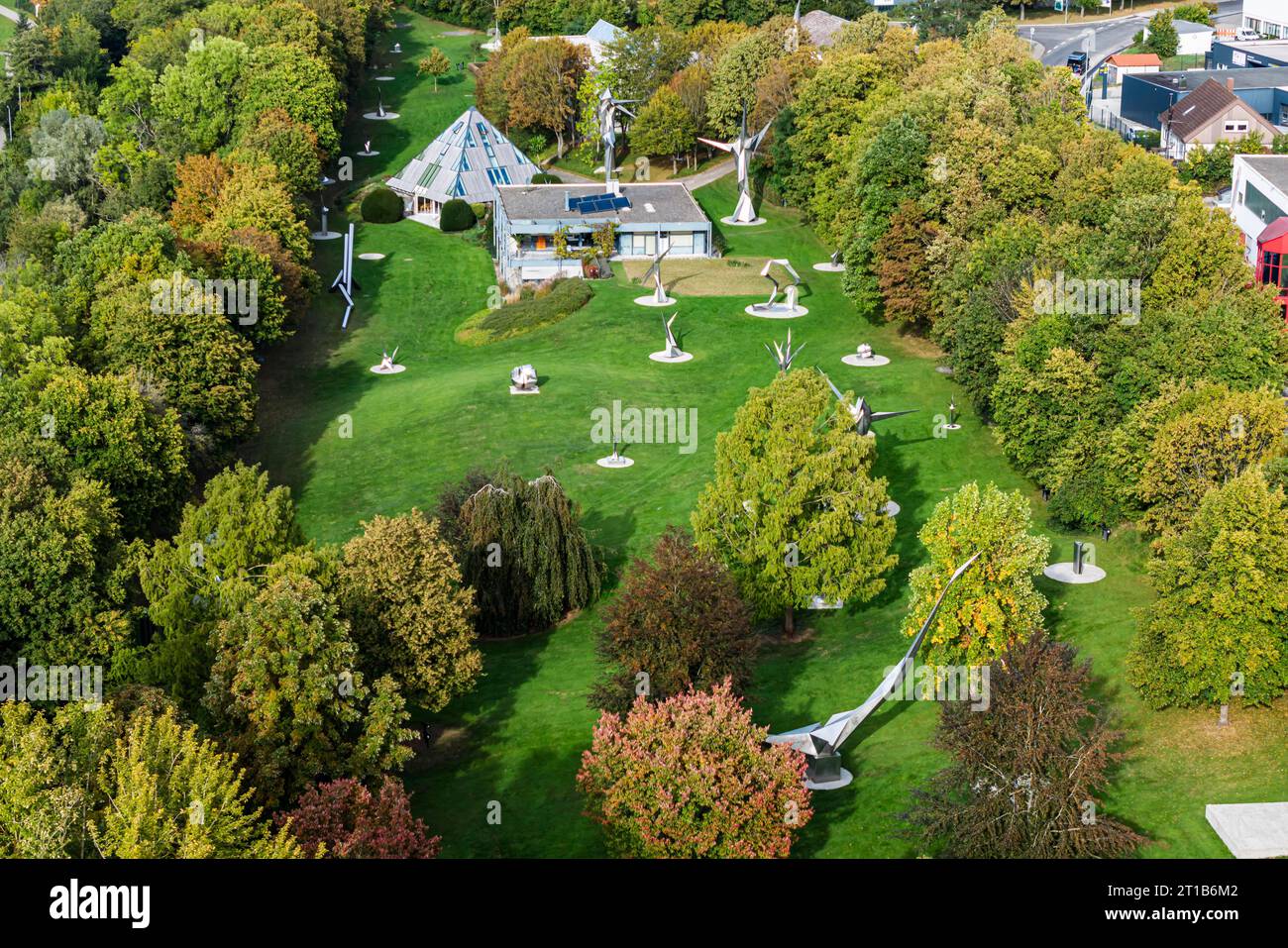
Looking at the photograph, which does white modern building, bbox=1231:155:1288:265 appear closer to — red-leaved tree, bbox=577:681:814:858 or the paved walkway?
the paved walkway

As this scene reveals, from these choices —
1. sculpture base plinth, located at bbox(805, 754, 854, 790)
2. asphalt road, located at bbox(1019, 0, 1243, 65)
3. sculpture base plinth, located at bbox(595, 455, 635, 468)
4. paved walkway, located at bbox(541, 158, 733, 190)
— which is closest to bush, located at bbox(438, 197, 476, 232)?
paved walkway, located at bbox(541, 158, 733, 190)

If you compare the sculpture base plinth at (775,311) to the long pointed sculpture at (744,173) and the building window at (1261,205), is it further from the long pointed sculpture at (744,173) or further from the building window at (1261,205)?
the building window at (1261,205)

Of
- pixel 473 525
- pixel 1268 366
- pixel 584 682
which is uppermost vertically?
pixel 1268 366

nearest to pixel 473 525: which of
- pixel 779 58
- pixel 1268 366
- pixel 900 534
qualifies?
pixel 900 534

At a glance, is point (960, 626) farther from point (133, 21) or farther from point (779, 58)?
point (133, 21)

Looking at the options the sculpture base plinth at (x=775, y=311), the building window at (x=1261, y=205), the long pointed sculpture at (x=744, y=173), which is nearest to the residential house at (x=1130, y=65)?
the long pointed sculpture at (x=744, y=173)

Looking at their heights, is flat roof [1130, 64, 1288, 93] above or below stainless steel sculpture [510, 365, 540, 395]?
above
